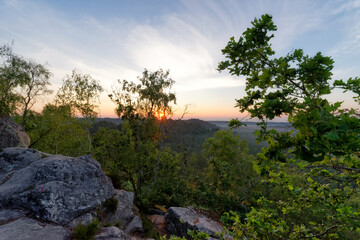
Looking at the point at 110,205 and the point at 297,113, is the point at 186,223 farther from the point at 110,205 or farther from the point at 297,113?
the point at 297,113

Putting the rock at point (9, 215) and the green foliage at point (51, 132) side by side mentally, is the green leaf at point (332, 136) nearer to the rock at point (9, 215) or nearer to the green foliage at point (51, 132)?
the rock at point (9, 215)

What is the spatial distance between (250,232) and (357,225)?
232 centimetres

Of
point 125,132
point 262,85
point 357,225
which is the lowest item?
point 357,225

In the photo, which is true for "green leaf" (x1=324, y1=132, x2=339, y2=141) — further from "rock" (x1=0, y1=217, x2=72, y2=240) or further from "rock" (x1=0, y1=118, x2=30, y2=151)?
"rock" (x1=0, y1=118, x2=30, y2=151)

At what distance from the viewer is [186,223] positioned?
30.2 ft

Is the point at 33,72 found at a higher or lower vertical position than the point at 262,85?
higher

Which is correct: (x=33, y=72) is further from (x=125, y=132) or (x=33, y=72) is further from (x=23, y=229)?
(x=23, y=229)

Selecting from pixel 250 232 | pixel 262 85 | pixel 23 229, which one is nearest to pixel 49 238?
pixel 23 229

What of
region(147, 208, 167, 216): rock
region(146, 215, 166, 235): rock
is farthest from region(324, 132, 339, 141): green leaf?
region(147, 208, 167, 216): rock

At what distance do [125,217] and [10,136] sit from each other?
10.7 meters

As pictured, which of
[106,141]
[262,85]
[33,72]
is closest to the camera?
[262,85]

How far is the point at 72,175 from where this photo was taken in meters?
8.09

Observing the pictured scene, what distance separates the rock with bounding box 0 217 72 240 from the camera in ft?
17.0

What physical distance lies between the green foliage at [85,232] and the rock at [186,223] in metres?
4.20
